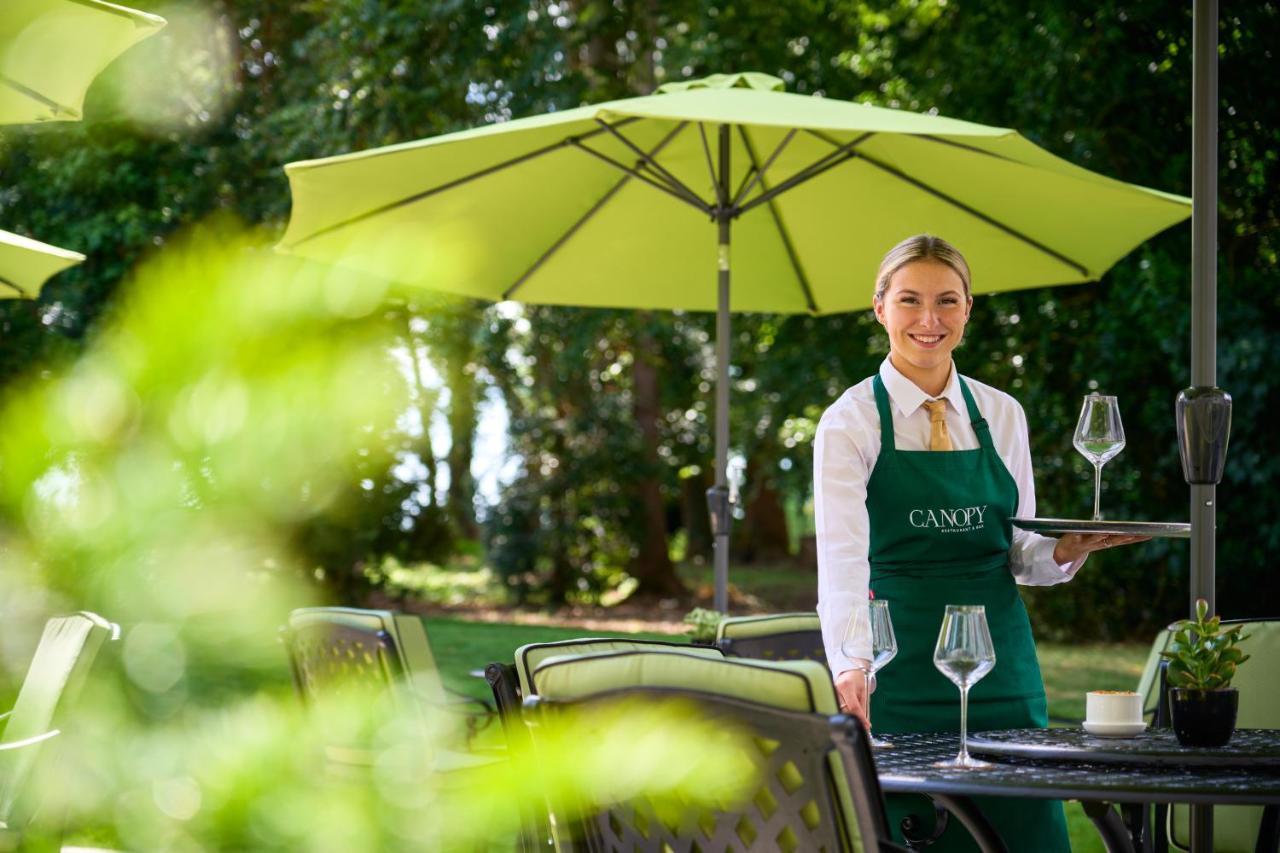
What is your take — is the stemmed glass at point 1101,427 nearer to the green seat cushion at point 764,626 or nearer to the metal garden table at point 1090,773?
the metal garden table at point 1090,773

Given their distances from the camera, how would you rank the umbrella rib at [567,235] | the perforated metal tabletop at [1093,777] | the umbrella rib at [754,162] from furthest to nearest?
1. the umbrella rib at [567,235]
2. the umbrella rib at [754,162]
3. the perforated metal tabletop at [1093,777]

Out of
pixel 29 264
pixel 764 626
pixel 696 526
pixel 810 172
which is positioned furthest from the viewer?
pixel 696 526

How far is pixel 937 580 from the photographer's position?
9.42 ft

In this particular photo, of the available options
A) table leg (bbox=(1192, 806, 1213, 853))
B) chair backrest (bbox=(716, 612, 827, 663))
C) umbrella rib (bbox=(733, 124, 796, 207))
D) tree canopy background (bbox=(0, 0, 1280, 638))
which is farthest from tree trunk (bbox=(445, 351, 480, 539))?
table leg (bbox=(1192, 806, 1213, 853))

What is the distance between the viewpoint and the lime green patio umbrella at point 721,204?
455cm

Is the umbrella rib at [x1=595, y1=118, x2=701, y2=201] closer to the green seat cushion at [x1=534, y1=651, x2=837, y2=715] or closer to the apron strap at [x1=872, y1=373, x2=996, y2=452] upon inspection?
the apron strap at [x1=872, y1=373, x2=996, y2=452]

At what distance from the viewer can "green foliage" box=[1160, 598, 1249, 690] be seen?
2393 mm

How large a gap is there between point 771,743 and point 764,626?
7.29 ft

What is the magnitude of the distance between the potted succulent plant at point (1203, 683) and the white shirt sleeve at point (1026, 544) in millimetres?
499

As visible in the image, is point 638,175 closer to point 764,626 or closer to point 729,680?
point 764,626

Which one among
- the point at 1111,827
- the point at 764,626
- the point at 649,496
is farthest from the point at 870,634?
the point at 649,496

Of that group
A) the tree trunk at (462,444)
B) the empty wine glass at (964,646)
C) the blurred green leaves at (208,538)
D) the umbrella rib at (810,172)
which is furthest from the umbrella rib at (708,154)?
the tree trunk at (462,444)

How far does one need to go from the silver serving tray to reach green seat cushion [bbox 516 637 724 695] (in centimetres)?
63

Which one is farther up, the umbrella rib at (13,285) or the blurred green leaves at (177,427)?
the umbrella rib at (13,285)
